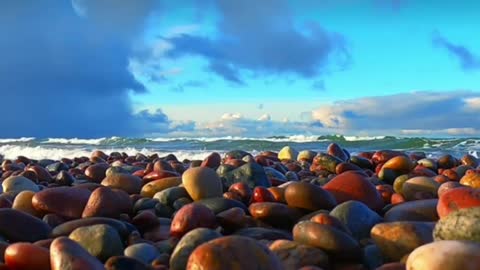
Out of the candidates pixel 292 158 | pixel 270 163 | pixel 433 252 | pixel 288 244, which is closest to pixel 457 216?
pixel 433 252

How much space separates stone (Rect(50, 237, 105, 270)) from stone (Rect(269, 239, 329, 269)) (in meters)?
0.66

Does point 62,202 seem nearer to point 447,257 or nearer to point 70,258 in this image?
point 70,258

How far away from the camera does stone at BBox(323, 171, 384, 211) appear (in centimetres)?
321

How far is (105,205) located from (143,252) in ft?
2.54

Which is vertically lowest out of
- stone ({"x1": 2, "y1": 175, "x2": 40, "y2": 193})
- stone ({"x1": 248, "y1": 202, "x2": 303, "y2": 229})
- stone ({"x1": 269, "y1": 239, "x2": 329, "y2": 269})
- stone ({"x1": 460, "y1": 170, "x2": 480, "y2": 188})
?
stone ({"x1": 269, "y1": 239, "x2": 329, "y2": 269})

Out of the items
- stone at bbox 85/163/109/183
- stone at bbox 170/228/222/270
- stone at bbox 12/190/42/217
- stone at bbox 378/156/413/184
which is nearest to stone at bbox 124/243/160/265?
stone at bbox 170/228/222/270

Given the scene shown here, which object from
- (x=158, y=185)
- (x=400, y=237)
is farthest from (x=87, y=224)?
(x=400, y=237)

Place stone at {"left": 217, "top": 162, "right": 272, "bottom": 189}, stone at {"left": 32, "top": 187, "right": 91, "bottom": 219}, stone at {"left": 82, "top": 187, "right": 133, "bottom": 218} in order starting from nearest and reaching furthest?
stone at {"left": 82, "top": 187, "right": 133, "bottom": 218} < stone at {"left": 32, "top": 187, "right": 91, "bottom": 219} < stone at {"left": 217, "top": 162, "right": 272, "bottom": 189}

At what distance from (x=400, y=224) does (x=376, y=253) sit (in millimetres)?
161

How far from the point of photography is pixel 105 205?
116 inches

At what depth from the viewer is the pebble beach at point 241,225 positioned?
1803 mm

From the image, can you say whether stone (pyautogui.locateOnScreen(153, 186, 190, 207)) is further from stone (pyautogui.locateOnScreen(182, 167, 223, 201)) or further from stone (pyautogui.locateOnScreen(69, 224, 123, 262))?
stone (pyautogui.locateOnScreen(69, 224, 123, 262))

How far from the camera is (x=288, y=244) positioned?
2156 mm

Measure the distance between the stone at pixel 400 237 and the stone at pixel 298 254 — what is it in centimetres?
26
